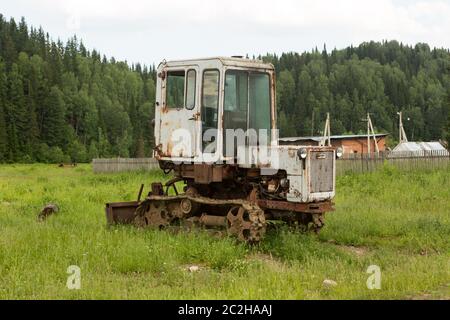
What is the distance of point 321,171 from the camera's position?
10.4 metres

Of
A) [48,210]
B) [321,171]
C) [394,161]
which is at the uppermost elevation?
[321,171]

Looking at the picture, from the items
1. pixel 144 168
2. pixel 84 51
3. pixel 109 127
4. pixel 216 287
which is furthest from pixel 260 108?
pixel 84 51

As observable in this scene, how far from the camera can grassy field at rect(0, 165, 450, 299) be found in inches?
269

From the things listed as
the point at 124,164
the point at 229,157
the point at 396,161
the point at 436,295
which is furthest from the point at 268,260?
the point at 124,164

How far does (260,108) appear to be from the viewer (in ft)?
37.1

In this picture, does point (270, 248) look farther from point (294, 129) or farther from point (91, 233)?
point (294, 129)

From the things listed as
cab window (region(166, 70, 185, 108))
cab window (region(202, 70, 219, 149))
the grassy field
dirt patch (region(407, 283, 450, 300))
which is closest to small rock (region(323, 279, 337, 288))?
the grassy field

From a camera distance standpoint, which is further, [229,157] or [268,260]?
[229,157]

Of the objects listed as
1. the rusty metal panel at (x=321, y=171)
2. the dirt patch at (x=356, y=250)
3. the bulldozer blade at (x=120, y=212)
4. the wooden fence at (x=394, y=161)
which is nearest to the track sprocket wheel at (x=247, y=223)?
the rusty metal panel at (x=321, y=171)

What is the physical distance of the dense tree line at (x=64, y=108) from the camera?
76375mm

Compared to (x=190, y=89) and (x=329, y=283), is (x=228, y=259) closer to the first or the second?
(x=329, y=283)

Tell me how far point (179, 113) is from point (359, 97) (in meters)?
114

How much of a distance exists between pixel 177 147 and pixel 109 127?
3607 inches

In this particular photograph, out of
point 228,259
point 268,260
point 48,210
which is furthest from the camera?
point 48,210
